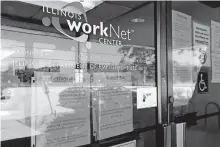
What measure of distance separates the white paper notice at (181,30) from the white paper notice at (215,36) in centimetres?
Result: 42

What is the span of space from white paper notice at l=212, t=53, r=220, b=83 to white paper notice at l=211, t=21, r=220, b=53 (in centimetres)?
7

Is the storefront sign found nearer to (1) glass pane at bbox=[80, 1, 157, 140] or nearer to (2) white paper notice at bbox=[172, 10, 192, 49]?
(1) glass pane at bbox=[80, 1, 157, 140]

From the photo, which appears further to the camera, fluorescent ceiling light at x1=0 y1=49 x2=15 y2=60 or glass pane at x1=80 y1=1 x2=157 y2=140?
glass pane at x1=80 y1=1 x2=157 y2=140

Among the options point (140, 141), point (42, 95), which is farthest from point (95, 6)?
point (140, 141)

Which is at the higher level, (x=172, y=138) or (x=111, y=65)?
(x=111, y=65)

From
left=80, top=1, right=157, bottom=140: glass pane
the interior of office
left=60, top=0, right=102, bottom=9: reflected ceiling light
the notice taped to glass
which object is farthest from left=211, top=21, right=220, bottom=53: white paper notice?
the notice taped to glass

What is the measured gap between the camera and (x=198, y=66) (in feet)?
7.80

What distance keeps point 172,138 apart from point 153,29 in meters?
1.00

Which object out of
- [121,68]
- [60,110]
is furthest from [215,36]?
[60,110]

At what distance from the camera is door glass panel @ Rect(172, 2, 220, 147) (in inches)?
87.0

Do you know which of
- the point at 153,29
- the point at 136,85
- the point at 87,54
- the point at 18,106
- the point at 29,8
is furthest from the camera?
the point at 153,29

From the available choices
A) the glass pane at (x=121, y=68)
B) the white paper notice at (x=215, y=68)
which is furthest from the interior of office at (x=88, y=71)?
the white paper notice at (x=215, y=68)

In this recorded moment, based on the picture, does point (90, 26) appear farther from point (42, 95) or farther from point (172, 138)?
point (172, 138)

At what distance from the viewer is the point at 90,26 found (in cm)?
167
